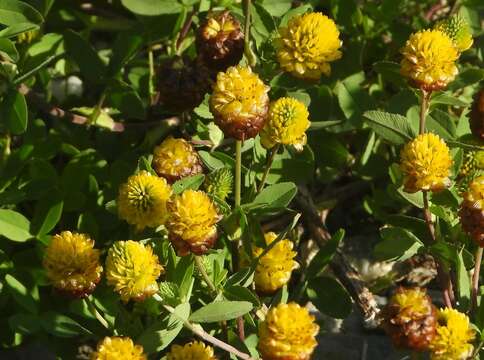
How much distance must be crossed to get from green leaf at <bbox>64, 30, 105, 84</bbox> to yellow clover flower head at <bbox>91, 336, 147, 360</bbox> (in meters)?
1.12

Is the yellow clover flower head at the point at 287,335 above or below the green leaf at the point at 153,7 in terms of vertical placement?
below

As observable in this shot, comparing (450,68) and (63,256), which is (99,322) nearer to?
(63,256)

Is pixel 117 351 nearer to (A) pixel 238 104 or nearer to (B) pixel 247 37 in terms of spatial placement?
(A) pixel 238 104

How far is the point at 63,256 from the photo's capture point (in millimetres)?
2361

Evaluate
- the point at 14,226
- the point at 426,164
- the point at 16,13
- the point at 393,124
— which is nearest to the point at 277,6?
the point at 393,124

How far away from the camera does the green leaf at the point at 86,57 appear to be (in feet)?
10.0

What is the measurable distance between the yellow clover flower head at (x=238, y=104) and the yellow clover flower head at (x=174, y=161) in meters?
0.24

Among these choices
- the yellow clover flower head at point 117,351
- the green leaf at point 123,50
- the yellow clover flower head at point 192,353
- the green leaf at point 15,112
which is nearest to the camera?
the yellow clover flower head at point 117,351

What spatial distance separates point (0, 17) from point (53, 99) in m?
0.53

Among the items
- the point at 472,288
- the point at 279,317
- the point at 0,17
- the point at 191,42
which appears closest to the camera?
the point at 279,317

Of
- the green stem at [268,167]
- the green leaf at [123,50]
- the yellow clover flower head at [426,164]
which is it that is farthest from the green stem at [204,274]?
the green leaf at [123,50]

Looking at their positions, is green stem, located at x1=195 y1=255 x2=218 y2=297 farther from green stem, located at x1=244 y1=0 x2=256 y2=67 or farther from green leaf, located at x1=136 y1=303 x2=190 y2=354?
green stem, located at x1=244 y1=0 x2=256 y2=67

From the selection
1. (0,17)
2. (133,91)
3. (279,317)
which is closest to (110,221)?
(133,91)

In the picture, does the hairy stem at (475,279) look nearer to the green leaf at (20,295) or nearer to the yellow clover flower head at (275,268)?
the yellow clover flower head at (275,268)
